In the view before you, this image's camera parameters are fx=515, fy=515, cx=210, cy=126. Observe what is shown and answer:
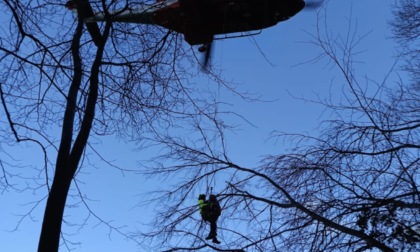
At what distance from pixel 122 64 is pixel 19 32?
98cm

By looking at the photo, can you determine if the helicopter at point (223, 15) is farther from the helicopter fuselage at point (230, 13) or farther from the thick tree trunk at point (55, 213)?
the thick tree trunk at point (55, 213)

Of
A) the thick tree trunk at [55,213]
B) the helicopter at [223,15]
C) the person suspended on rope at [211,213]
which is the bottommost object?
the thick tree trunk at [55,213]

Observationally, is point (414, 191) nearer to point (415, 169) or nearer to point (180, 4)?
point (415, 169)

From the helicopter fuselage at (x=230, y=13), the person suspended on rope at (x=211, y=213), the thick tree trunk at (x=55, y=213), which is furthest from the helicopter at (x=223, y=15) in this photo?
the thick tree trunk at (x=55, y=213)

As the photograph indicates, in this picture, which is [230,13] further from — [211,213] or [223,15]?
[211,213]

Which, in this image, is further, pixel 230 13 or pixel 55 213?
pixel 230 13

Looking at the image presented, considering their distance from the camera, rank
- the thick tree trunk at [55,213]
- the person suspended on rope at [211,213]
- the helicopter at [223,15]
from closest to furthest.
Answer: the thick tree trunk at [55,213], the person suspended on rope at [211,213], the helicopter at [223,15]

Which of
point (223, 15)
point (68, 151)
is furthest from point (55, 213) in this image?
point (223, 15)

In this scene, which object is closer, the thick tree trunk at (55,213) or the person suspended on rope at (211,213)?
the thick tree trunk at (55,213)

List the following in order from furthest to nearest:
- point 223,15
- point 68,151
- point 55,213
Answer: point 223,15, point 68,151, point 55,213

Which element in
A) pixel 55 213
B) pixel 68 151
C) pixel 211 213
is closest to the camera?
pixel 55 213

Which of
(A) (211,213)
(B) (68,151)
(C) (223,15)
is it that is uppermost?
(C) (223,15)

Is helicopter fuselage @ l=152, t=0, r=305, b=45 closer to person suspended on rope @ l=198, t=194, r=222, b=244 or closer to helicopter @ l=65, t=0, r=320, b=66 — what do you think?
helicopter @ l=65, t=0, r=320, b=66

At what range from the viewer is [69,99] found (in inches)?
175
